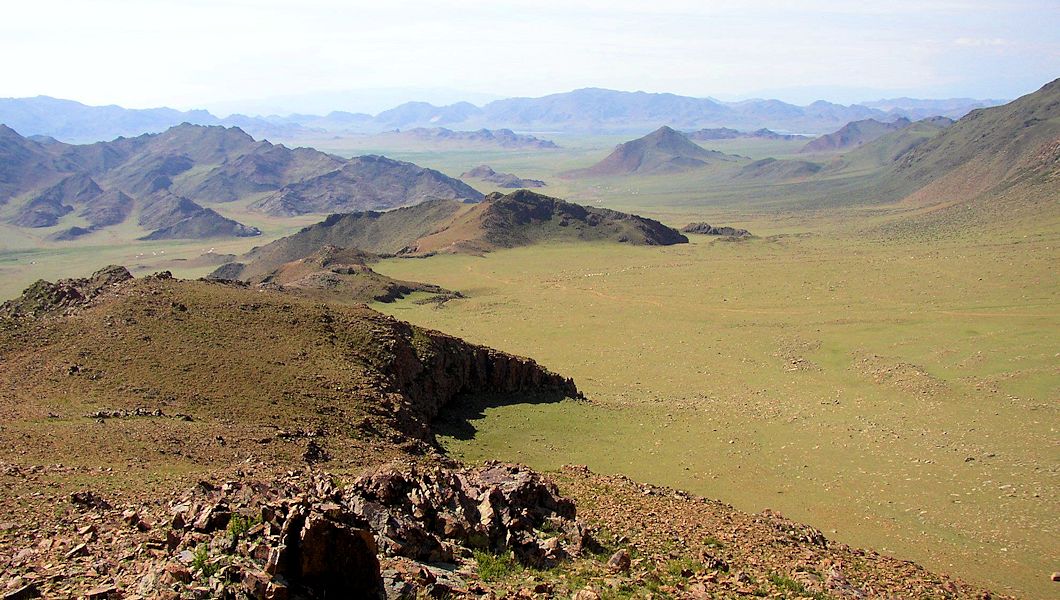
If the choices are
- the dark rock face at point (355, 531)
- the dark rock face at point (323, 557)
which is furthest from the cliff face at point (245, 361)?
the dark rock face at point (323, 557)

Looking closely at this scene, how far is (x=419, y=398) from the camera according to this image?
2700 centimetres

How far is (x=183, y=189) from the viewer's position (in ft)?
592

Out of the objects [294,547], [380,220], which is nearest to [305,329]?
[294,547]

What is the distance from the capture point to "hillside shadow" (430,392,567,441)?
26.1m

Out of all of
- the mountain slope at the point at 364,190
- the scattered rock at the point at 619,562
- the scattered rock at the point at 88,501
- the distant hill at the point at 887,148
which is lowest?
the scattered rock at the point at 619,562

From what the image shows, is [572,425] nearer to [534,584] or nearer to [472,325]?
[534,584]

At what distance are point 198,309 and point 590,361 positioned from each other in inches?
842

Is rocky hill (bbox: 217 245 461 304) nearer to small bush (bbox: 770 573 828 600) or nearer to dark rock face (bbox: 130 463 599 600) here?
dark rock face (bbox: 130 463 599 600)

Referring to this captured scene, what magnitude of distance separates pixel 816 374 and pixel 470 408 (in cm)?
1928

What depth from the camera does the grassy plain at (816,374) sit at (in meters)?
22.7

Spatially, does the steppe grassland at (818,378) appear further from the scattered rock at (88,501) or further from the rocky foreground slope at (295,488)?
the scattered rock at (88,501)

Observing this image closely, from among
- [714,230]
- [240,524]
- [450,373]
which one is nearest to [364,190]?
[714,230]

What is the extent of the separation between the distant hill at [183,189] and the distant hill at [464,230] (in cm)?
4026

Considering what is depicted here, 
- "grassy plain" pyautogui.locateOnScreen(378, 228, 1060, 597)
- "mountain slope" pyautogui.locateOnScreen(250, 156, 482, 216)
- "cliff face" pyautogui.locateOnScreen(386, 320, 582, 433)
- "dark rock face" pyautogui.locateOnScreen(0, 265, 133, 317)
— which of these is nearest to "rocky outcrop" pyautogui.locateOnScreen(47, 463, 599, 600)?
"grassy plain" pyautogui.locateOnScreen(378, 228, 1060, 597)
